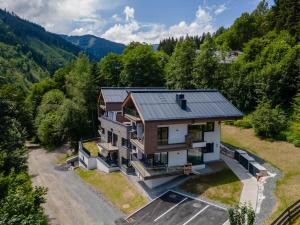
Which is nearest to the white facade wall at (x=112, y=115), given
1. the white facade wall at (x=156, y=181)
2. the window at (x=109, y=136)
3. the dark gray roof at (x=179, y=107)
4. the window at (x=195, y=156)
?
the window at (x=109, y=136)

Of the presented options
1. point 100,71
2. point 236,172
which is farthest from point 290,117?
point 100,71

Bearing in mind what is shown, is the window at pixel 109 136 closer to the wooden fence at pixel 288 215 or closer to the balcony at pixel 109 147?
the balcony at pixel 109 147

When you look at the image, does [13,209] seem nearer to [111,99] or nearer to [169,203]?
[169,203]

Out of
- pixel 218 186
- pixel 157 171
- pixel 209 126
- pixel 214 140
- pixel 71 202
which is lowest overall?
pixel 71 202

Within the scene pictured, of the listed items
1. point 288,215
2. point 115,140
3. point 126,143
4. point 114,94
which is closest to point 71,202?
point 126,143

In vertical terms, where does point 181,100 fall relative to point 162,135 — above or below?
above

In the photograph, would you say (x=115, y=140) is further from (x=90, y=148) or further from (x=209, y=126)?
(x=209, y=126)
